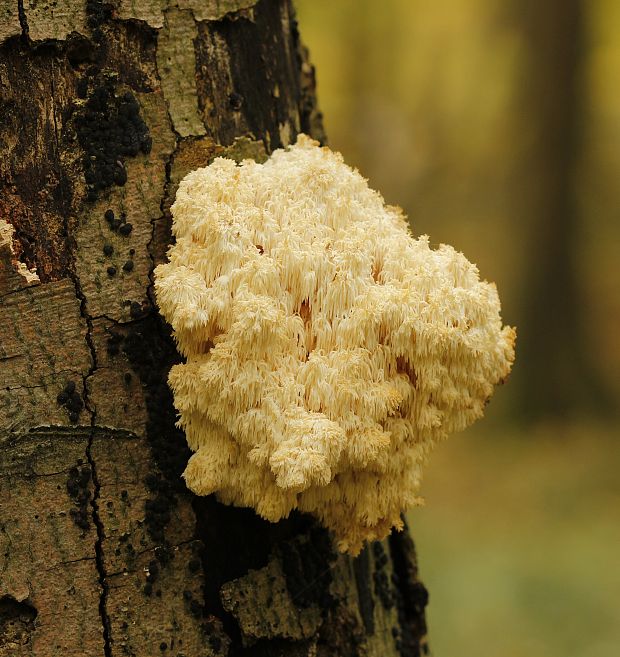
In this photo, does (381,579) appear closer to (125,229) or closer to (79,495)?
(79,495)

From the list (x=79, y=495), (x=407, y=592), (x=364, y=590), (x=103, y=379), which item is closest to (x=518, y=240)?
(x=407, y=592)

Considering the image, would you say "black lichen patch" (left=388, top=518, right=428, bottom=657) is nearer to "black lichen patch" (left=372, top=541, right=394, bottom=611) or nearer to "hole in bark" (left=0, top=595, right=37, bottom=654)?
"black lichen patch" (left=372, top=541, right=394, bottom=611)

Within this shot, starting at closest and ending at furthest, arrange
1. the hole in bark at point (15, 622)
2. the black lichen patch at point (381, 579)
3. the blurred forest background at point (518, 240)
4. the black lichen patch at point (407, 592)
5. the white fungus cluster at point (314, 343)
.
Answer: the white fungus cluster at point (314, 343) < the hole in bark at point (15, 622) < the black lichen patch at point (381, 579) < the black lichen patch at point (407, 592) < the blurred forest background at point (518, 240)

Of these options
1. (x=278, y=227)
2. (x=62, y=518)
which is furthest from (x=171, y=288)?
(x=62, y=518)

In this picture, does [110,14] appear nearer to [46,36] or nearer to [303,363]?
[46,36]

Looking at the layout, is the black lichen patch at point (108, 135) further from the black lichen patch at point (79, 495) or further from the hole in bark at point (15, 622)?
the hole in bark at point (15, 622)

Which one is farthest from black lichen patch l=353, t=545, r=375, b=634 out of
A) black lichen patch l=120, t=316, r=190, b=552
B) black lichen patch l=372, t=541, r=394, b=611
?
black lichen patch l=120, t=316, r=190, b=552

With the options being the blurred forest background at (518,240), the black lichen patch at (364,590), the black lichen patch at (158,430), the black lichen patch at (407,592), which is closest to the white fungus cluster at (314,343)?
the black lichen patch at (158,430)

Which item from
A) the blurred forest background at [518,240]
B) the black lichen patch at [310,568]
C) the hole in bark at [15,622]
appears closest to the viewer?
the hole in bark at [15,622]

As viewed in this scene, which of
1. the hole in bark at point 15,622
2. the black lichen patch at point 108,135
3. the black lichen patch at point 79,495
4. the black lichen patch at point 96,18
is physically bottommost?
the hole in bark at point 15,622
